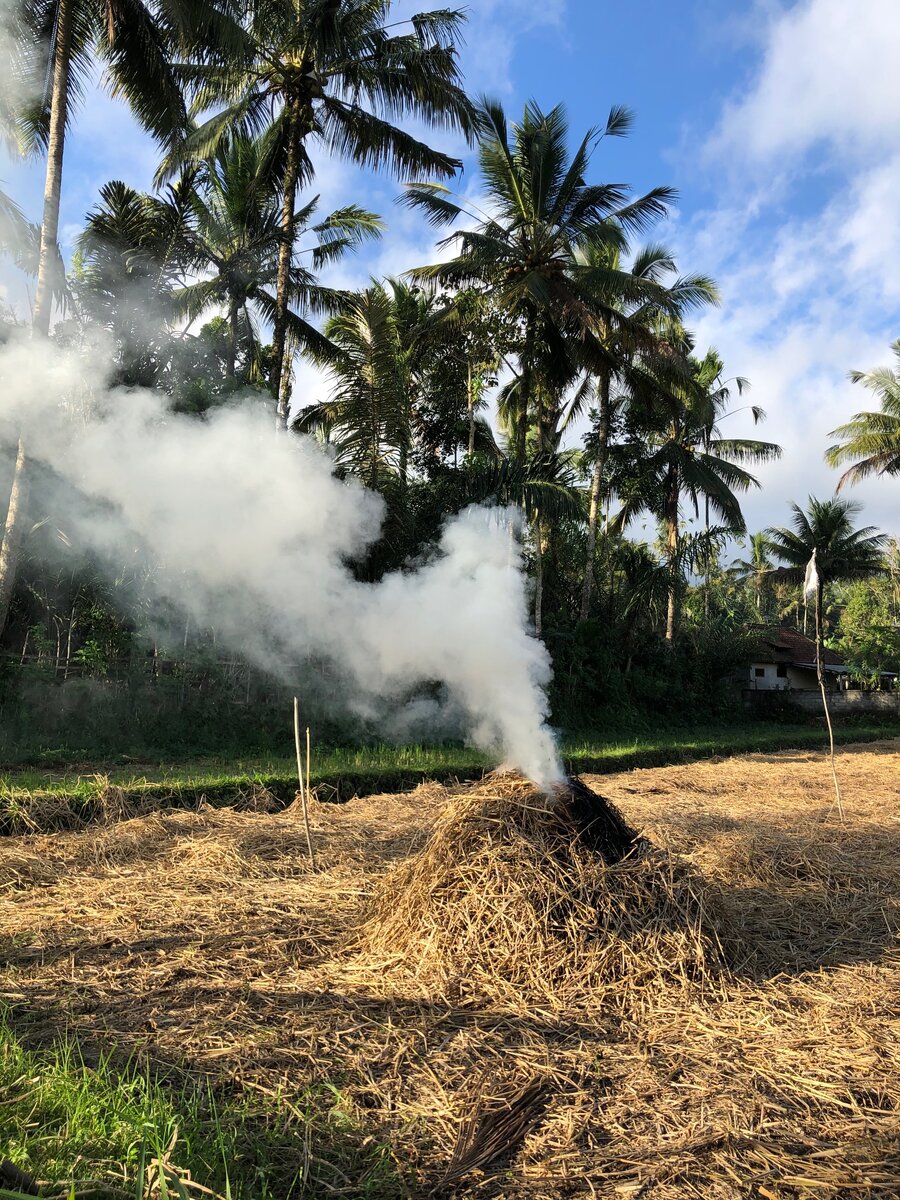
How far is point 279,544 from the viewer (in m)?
7.23

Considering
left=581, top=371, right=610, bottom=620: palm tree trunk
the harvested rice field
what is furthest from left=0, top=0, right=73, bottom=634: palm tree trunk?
left=581, top=371, right=610, bottom=620: palm tree trunk

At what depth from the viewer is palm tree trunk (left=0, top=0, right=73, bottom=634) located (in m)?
9.95

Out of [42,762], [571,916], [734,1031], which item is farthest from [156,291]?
[734,1031]

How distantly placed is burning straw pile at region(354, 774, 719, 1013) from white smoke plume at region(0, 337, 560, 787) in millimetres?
529

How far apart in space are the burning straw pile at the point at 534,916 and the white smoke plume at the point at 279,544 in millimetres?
529

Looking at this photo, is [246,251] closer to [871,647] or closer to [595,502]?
[595,502]

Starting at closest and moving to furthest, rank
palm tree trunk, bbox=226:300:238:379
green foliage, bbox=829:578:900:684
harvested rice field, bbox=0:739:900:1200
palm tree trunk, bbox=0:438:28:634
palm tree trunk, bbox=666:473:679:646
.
→ harvested rice field, bbox=0:739:900:1200
palm tree trunk, bbox=0:438:28:634
palm tree trunk, bbox=226:300:238:379
palm tree trunk, bbox=666:473:679:646
green foliage, bbox=829:578:900:684

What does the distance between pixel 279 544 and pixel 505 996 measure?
179 inches

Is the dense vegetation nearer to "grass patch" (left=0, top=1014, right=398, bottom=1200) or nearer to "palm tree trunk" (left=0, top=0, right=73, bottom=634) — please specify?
"palm tree trunk" (left=0, top=0, right=73, bottom=634)

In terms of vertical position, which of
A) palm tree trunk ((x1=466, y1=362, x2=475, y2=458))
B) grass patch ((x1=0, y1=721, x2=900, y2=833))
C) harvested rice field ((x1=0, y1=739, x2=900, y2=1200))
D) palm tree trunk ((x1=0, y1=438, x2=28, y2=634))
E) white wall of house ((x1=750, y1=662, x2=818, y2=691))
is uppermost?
palm tree trunk ((x1=466, y1=362, x2=475, y2=458))

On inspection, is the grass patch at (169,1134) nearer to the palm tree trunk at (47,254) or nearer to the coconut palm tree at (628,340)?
the palm tree trunk at (47,254)

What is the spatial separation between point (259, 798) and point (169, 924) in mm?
3959

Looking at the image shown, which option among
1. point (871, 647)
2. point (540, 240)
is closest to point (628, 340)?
point (540, 240)

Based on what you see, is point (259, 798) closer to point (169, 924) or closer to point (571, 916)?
point (169, 924)
